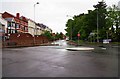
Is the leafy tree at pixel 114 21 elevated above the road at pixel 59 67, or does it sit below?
above

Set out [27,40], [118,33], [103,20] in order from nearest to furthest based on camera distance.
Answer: [27,40]
[118,33]
[103,20]

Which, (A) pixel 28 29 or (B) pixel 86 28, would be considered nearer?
(B) pixel 86 28

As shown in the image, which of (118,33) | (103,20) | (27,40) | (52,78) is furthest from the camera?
(103,20)

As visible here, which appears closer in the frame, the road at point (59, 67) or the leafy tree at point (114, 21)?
the road at point (59, 67)

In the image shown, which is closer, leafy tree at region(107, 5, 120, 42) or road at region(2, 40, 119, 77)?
road at region(2, 40, 119, 77)

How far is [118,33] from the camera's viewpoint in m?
71.1

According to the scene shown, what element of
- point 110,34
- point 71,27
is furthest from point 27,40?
point 71,27

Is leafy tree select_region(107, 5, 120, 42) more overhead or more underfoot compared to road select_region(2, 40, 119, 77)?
more overhead

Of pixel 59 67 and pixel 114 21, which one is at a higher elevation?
pixel 114 21

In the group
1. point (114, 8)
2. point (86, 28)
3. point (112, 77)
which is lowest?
point (112, 77)

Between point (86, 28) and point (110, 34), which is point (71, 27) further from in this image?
point (110, 34)

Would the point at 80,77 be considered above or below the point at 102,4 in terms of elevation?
below

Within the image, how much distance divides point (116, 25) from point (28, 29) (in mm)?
55740

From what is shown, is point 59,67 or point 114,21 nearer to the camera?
point 59,67
